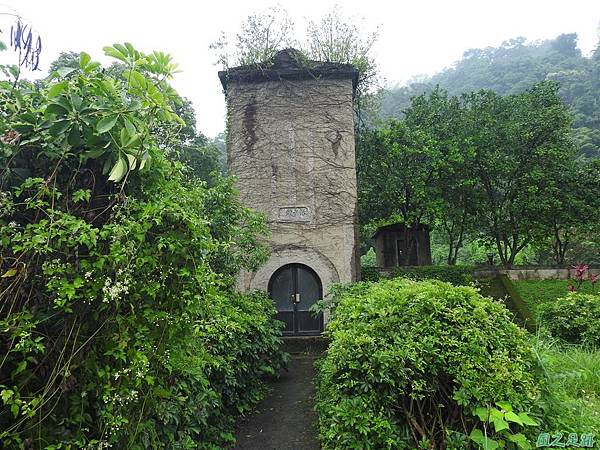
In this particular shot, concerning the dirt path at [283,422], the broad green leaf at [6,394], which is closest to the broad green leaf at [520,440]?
the dirt path at [283,422]

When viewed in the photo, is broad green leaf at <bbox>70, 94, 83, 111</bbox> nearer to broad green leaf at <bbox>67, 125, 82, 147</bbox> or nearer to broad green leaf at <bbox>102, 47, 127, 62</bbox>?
broad green leaf at <bbox>67, 125, 82, 147</bbox>

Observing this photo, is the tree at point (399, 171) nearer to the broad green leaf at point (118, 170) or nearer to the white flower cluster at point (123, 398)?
the broad green leaf at point (118, 170)

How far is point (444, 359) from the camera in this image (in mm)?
2908

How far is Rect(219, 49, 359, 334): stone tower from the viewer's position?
31.5ft

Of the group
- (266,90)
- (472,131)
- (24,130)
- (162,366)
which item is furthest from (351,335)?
(472,131)

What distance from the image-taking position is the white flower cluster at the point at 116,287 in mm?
1701

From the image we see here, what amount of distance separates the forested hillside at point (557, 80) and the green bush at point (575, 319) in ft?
54.1

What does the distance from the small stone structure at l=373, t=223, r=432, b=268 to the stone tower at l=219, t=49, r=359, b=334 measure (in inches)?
224

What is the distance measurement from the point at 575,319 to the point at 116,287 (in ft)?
24.4

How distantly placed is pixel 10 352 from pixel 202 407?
72.8 inches

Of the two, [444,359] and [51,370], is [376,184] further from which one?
[51,370]

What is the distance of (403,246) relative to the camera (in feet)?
49.2

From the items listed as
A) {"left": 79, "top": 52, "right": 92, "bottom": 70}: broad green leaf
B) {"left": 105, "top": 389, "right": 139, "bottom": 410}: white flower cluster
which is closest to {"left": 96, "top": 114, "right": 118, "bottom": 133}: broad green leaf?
{"left": 79, "top": 52, "right": 92, "bottom": 70}: broad green leaf

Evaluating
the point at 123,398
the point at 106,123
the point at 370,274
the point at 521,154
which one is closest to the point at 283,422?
the point at 123,398
